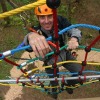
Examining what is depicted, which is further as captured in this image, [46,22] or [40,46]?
[46,22]

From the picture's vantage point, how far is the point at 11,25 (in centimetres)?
686

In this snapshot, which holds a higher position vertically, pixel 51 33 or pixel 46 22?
pixel 46 22

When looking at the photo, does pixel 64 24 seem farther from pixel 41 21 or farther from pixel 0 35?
pixel 0 35

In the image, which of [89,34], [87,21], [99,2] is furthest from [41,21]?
[99,2]

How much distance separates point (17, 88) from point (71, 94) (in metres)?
1.10

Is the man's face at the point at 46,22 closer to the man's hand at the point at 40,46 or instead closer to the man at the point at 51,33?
the man at the point at 51,33

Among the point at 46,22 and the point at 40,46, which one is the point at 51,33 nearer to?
the point at 46,22

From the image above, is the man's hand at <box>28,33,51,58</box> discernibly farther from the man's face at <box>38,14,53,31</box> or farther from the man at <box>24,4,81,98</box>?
the man's face at <box>38,14,53,31</box>

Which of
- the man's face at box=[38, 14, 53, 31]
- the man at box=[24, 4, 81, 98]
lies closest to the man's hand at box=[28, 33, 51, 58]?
the man at box=[24, 4, 81, 98]

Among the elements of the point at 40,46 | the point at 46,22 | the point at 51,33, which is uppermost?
the point at 40,46

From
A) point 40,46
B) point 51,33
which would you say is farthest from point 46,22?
point 40,46

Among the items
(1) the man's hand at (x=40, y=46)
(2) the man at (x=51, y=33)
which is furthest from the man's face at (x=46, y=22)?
(1) the man's hand at (x=40, y=46)

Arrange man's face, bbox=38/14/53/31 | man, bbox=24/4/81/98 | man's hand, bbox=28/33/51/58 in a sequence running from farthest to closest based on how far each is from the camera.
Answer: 1. man's face, bbox=38/14/53/31
2. man, bbox=24/4/81/98
3. man's hand, bbox=28/33/51/58

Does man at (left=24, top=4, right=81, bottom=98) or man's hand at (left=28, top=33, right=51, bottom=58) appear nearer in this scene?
man's hand at (left=28, top=33, right=51, bottom=58)
